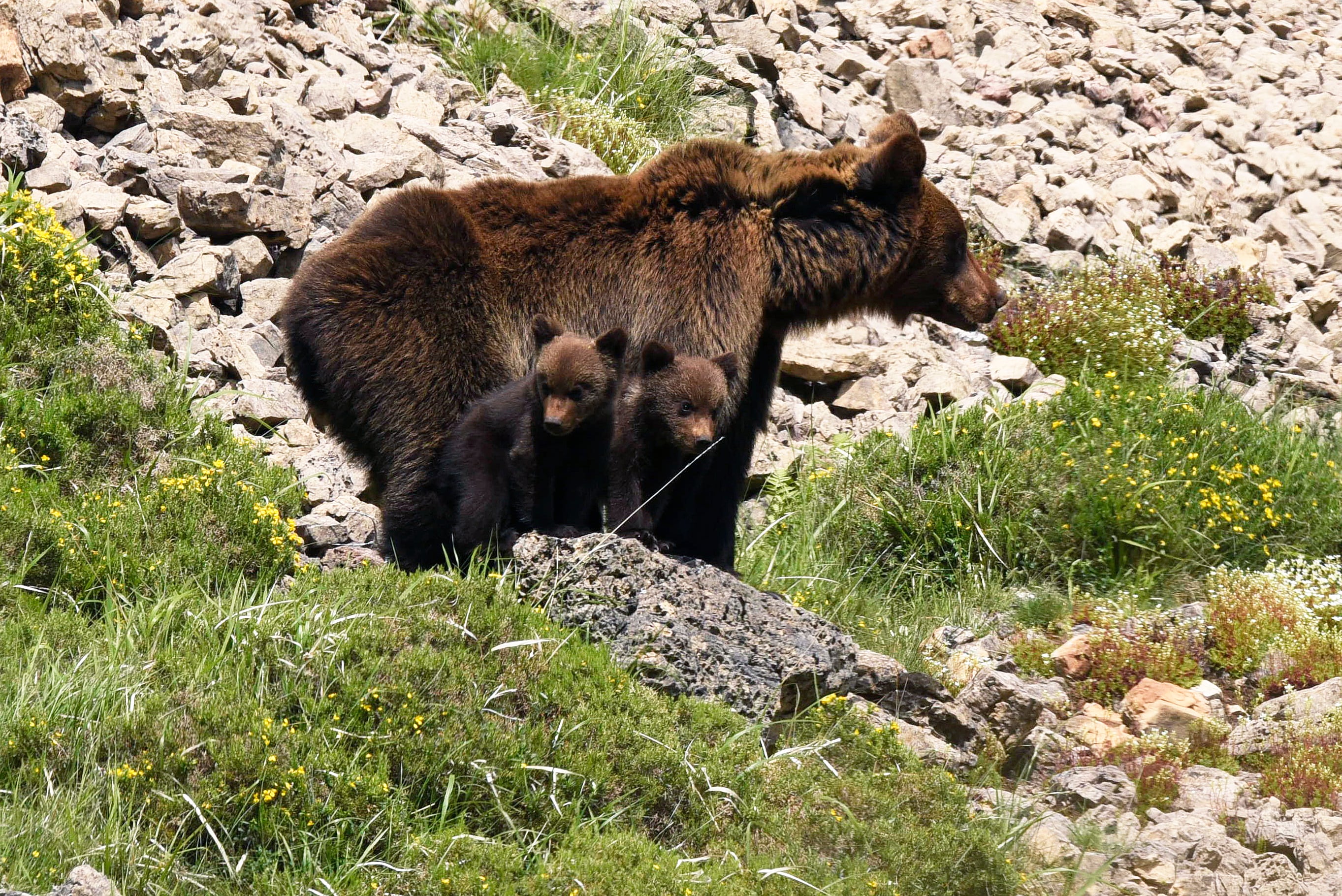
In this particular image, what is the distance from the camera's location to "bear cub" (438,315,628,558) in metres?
5.95

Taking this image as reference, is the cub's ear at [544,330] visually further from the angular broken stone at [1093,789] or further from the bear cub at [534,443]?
the angular broken stone at [1093,789]

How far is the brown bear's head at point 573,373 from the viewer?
588 centimetres

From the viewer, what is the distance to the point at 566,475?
20.7 ft

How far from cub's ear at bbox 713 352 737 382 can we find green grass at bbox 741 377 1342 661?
1.69m

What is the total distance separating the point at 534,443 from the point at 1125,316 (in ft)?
21.7

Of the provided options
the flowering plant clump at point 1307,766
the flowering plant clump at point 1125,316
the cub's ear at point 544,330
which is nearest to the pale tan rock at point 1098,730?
the flowering plant clump at point 1307,766

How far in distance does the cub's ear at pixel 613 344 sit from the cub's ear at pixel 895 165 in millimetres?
1657

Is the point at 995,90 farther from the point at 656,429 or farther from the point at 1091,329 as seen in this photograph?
the point at 656,429

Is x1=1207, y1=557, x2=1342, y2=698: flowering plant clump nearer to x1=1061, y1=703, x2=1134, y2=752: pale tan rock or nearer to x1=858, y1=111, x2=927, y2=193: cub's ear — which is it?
x1=1061, y1=703, x2=1134, y2=752: pale tan rock

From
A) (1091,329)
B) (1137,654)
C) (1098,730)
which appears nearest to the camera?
(1098,730)

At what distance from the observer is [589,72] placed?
12.3 metres

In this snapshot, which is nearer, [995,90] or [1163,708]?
[1163,708]

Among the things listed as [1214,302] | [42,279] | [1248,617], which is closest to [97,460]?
[42,279]

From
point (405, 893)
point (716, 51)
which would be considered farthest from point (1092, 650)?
point (716, 51)
